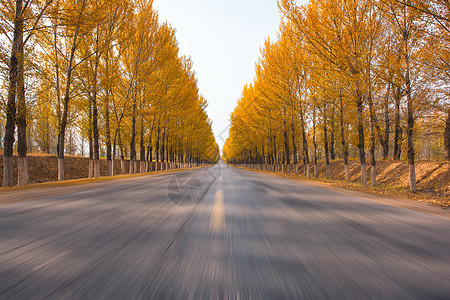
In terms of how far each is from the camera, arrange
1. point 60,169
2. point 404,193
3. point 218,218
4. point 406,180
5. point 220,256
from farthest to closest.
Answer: point 406,180 < point 60,169 < point 404,193 < point 218,218 < point 220,256

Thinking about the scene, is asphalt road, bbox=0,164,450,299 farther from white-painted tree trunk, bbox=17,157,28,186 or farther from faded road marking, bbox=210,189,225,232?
white-painted tree trunk, bbox=17,157,28,186

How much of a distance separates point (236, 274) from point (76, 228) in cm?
262

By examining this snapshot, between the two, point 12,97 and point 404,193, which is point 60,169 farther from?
point 404,193

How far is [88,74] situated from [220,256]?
17.4 meters

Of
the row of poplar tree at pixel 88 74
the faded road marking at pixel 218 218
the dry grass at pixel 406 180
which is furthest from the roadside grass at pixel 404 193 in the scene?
the row of poplar tree at pixel 88 74

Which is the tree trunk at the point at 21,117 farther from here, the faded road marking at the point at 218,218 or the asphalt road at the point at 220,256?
the faded road marking at the point at 218,218

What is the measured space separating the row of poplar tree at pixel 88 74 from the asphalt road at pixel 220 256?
9.84m

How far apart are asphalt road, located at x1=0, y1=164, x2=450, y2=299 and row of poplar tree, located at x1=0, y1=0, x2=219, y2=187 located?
9839mm

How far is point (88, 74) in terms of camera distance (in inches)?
645

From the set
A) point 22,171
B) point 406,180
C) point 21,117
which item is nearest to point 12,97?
point 21,117

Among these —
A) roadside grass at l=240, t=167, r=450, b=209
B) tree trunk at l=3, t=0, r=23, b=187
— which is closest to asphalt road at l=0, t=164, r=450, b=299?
roadside grass at l=240, t=167, r=450, b=209

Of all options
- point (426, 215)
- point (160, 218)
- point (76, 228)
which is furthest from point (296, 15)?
point (76, 228)

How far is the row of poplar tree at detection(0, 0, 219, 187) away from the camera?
11.3 meters

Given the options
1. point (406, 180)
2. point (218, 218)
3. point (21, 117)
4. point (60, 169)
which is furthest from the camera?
point (406, 180)
